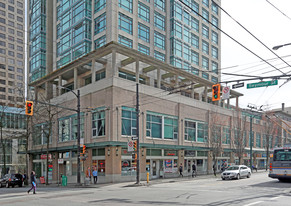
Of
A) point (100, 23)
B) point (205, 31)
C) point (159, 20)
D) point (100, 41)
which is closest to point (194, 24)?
point (205, 31)

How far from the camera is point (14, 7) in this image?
8712 centimetres

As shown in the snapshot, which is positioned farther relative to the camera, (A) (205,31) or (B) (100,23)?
(A) (205,31)

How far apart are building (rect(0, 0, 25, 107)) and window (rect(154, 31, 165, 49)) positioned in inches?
2047

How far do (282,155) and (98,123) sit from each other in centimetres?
1855

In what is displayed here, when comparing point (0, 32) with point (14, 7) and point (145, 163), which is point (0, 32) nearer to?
point (14, 7)

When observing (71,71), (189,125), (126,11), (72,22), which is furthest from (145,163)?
(72,22)

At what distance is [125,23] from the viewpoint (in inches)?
1542

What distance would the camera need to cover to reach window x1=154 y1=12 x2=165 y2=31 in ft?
147

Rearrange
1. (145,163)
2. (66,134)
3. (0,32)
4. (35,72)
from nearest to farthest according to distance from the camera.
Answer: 1. (145,163)
2. (66,134)
3. (35,72)
4. (0,32)

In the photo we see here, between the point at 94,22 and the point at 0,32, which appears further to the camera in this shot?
the point at 0,32

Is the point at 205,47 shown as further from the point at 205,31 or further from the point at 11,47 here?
the point at 11,47

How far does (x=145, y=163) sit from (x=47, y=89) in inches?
789

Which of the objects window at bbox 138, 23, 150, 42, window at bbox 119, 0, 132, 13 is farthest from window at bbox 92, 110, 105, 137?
window at bbox 119, 0, 132, 13

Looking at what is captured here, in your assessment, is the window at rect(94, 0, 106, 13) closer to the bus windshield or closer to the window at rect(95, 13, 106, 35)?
the window at rect(95, 13, 106, 35)
